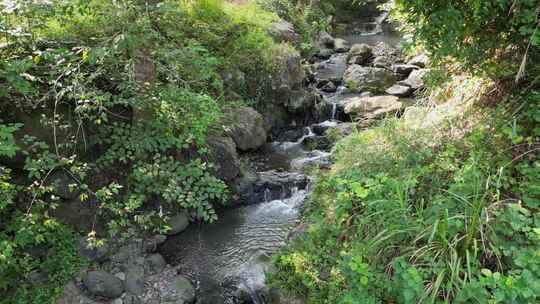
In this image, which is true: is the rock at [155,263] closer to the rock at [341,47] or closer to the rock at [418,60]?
the rock at [418,60]

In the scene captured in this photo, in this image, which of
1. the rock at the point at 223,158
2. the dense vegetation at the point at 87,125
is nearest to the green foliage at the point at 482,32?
the dense vegetation at the point at 87,125

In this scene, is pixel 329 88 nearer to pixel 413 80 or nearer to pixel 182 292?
pixel 413 80

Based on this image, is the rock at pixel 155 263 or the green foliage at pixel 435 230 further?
the rock at pixel 155 263

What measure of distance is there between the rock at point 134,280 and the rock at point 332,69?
820 centimetres

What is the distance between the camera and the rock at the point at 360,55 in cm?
1309

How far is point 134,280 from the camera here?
457 cm

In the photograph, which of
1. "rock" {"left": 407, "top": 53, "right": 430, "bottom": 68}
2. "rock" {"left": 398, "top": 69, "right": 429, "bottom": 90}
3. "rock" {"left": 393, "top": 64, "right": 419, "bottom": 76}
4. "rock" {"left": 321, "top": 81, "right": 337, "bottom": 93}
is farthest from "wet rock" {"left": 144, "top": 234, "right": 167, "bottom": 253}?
"rock" {"left": 407, "top": 53, "right": 430, "bottom": 68}

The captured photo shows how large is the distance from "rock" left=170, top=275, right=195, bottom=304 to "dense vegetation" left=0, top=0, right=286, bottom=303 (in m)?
0.78

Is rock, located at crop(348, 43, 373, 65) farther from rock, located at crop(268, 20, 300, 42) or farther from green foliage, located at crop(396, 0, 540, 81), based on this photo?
green foliage, located at crop(396, 0, 540, 81)

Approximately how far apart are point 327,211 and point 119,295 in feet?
8.34

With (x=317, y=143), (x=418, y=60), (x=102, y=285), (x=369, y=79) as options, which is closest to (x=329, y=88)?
(x=369, y=79)

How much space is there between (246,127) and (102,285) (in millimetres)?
3890

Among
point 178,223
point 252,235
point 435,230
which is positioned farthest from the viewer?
point 252,235

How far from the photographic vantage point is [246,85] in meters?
8.15
